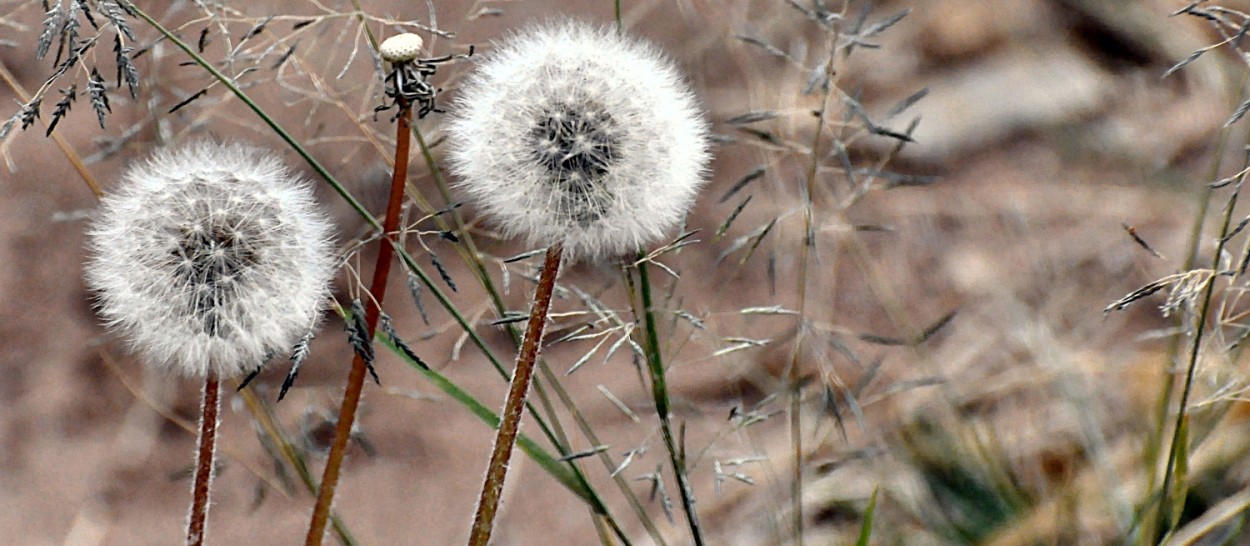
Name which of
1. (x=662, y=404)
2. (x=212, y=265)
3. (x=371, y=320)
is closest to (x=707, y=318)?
(x=662, y=404)

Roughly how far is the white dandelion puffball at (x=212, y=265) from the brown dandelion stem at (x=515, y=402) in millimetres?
165

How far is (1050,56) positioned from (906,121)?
1.15 ft

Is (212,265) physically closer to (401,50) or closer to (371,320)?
(371,320)

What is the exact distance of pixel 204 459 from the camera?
0.86m

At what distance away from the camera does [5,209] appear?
1823mm

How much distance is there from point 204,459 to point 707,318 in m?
0.82

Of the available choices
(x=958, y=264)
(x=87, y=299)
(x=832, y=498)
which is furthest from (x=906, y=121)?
(x=87, y=299)

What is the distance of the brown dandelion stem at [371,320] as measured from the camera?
0.83 metres

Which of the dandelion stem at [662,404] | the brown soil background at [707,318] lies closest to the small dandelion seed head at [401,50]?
the dandelion stem at [662,404]

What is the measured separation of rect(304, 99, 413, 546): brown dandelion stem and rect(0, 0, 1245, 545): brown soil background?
0.49 meters

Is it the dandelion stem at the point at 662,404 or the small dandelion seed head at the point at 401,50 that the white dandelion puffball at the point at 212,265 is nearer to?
the small dandelion seed head at the point at 401,50

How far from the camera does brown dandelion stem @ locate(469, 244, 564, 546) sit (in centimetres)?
83

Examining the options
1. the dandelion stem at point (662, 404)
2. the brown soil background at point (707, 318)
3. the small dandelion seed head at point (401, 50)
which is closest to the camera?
the small dandelion seed head at point (401, 50)

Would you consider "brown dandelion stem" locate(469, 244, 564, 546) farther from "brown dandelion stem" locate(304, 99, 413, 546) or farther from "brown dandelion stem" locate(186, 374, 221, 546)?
"brown dandelion stem" locate(186, 374, 221, 546)
